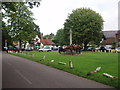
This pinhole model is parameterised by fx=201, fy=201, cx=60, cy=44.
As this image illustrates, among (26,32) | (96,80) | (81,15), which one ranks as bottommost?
(96,80)

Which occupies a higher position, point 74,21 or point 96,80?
point 74,21

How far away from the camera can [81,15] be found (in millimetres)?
59406

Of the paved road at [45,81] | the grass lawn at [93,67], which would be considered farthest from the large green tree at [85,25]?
the paved road at [45,81]

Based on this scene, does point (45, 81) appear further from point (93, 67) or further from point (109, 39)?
point (109, 39)

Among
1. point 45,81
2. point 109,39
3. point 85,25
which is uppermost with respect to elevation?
point 85,25

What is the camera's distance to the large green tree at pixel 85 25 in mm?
56344

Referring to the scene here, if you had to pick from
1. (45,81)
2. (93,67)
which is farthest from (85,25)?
(45,81)

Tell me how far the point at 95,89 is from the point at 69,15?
5558cm

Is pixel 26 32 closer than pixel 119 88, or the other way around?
pixel 119 88

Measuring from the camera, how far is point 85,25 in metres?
57.0

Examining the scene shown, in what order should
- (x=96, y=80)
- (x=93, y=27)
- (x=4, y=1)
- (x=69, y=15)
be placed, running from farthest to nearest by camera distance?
1. (x=69, y=15)
2. (x=93, y=27)
3. (x=4, y=1)
4. (x=96, y=80)

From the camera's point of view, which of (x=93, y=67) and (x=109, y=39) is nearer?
(x=93, y=67)

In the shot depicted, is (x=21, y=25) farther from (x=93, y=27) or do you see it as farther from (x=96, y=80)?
(x=96, y=80)

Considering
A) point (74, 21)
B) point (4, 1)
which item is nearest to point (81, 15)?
point (74, 21)
